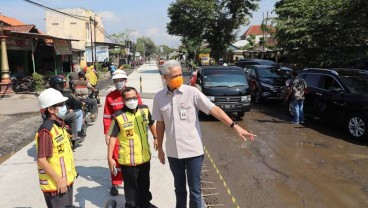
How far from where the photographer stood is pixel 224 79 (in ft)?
37.8

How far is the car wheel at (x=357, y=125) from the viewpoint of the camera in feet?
26.2

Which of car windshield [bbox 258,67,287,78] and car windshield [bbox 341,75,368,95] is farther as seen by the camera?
car windshield [bbox 258,67,287,78]

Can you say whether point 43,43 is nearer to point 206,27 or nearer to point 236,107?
point 236,107

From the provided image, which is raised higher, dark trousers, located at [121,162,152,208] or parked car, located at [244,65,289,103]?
parked car, located at [244,65,289,103]

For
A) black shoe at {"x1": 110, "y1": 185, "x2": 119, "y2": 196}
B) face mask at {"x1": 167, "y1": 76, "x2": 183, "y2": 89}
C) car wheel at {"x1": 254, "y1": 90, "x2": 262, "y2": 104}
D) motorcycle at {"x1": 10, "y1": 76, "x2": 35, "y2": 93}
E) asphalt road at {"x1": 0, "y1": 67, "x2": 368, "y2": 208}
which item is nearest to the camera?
face mask at {"x1": 167, "y1": 76, "x2": 183, "y2": 89}

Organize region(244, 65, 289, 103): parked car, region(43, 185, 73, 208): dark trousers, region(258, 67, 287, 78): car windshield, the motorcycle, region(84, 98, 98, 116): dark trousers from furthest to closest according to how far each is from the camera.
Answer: the motorcycle
region(258, 67, 287, 78): car windshield
region(244, 65, 289, 103): parked car
region(84, 98, 98, 116): dark trousers
region(43, 185, 73, 208): dark trousers

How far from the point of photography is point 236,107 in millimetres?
10828

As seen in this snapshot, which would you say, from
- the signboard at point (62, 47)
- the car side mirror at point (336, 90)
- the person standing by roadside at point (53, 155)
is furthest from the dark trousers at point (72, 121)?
the signboard at point (62, 47)

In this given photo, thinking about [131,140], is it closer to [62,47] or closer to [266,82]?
[266,82]

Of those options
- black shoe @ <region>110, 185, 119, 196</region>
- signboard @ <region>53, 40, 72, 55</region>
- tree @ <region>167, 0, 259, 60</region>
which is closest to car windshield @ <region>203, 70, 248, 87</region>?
black shoe @ <region>110, 185, 119, 196</region>

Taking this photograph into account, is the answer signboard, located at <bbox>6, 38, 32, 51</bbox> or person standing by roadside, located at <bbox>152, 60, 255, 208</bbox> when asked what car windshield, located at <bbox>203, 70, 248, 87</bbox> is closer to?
person standing by roadside, located at <bbox>152, 60, 255, 208</bbox>

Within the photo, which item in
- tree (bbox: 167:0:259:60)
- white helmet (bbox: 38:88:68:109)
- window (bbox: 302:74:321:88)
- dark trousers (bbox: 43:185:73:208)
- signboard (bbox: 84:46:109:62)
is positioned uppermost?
tree (bbox: 167:0:259:60)

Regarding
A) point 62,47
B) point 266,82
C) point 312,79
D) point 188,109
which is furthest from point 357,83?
point 62,47

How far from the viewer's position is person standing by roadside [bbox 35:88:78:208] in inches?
121
